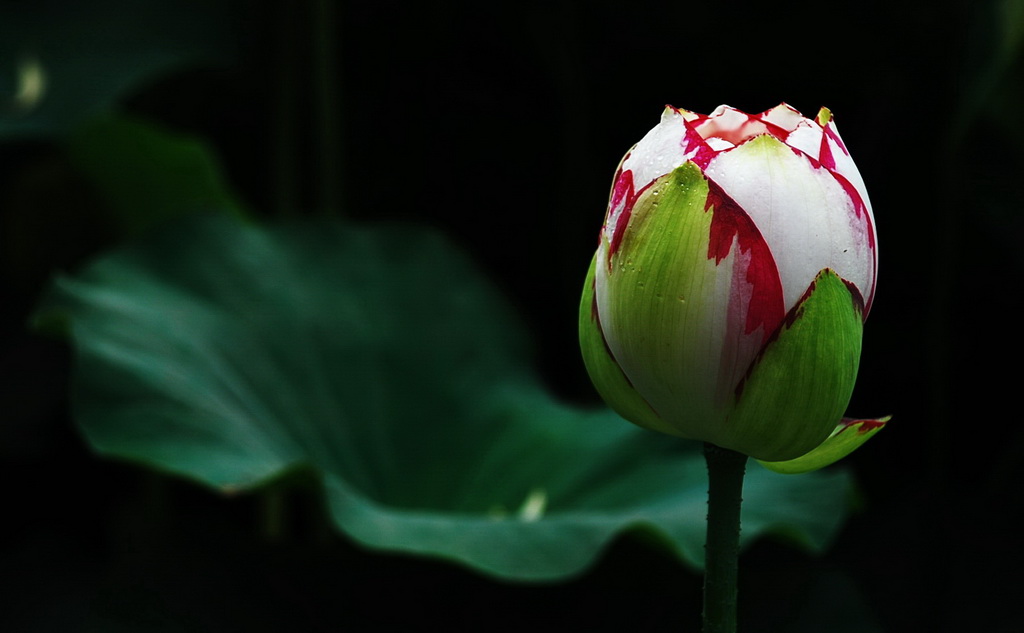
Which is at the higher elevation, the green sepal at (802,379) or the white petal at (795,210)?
the white petal at (795,210)

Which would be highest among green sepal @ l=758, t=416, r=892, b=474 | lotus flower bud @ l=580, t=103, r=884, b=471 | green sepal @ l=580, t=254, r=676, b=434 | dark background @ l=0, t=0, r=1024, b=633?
lotus flower bud @ l=580, t=103, r=884, b=471

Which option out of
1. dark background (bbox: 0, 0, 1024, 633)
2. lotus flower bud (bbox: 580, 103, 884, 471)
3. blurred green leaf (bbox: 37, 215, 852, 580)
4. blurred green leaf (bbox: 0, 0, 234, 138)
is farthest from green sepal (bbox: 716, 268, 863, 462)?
blurred green leaf (bbox: 0, 0, 234, 138)

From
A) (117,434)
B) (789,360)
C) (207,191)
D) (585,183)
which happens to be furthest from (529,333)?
(789,360)

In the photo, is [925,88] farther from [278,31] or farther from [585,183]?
[278,31]

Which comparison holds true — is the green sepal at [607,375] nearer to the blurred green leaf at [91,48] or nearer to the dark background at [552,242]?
the dark background at [552,242]

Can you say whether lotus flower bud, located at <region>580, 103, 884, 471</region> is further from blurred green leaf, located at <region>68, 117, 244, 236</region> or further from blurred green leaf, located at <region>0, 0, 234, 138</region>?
blurred green leaf, located at <region>0, 0, 234, 138</region>

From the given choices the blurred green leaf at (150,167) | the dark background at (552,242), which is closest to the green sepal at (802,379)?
the dark background at (552,242)
